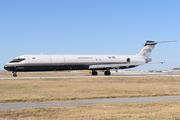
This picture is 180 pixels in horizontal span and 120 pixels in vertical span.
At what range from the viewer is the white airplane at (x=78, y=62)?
4277 centimetres


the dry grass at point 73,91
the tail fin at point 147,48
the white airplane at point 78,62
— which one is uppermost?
the tail fin at point 147,48

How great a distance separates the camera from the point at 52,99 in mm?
15945

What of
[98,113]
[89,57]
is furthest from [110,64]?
[98,113]

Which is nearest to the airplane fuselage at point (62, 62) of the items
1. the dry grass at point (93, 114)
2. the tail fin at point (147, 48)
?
the tail fin at point (147, 48)

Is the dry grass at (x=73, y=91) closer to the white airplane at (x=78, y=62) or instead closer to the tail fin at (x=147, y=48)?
the white airplane at (x=78, y=62)

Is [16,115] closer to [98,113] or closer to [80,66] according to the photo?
[98,113]

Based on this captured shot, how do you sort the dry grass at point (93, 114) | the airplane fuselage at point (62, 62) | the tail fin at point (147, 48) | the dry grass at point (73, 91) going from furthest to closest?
1. the tail fin at point (147, 48)
2. the airplane fuselage at point (62, 62)
3. the dry grass at point (73, 91)
4. the dry grass at point (93, 114)

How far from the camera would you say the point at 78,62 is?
156ft

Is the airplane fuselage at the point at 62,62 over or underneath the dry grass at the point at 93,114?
over

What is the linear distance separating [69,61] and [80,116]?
36057 millimetres

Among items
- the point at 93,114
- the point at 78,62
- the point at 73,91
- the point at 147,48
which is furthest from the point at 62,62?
the point at 93,114

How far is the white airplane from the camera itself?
42772mm

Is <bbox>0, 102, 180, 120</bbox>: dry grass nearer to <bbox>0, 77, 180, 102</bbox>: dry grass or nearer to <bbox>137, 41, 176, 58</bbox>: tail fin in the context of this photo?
<bbox>0, 77, 180, 102</bbox>: dry grass

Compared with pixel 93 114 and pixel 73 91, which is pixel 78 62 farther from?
pixel 93 114
